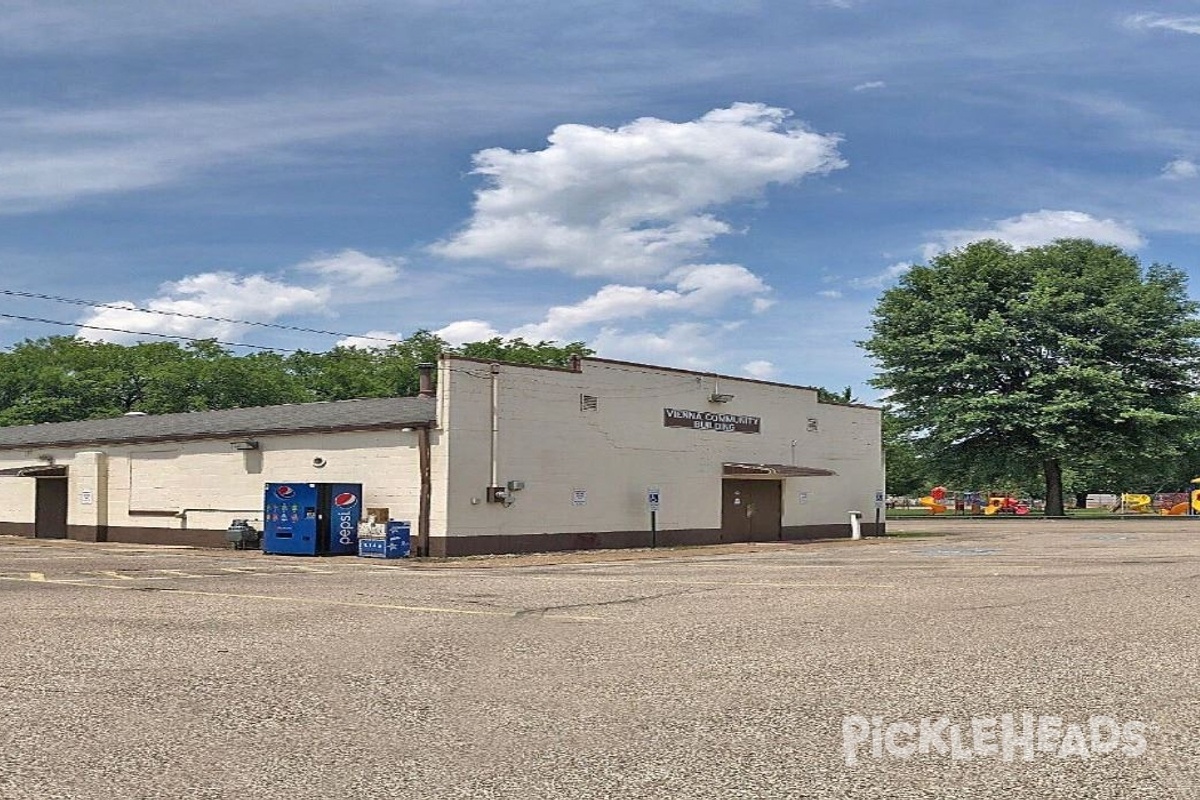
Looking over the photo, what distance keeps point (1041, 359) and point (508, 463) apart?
36.8 metres

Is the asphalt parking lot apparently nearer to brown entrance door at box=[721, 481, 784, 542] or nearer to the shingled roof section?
the shingled roof section

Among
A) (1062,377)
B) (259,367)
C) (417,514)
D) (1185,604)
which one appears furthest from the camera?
(259,367)

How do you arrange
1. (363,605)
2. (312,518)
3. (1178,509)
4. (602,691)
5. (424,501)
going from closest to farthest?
(602,691) → (363,605) → (424,501) → (312,518) → (1178,509)

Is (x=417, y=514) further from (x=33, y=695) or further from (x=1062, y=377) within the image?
(x=1062, y=377)

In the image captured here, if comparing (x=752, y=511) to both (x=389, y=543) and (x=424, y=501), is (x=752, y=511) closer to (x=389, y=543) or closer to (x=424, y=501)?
(x=424, y=501)

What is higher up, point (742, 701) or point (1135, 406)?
point (1135, 406)

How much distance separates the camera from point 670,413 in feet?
119

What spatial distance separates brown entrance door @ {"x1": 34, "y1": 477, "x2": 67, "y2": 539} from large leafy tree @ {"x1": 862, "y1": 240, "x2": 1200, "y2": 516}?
3982cm

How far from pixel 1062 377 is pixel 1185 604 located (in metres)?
42.1

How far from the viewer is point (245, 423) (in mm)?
37312

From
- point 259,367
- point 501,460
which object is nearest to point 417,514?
point 501,460

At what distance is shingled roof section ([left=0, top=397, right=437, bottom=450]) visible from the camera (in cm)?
3275

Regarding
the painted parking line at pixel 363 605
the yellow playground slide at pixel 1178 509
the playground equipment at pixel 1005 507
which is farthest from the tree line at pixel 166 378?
the painted parking line at pixel 363 605

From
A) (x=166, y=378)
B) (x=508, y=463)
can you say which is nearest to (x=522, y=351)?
(x=166, y=378)
